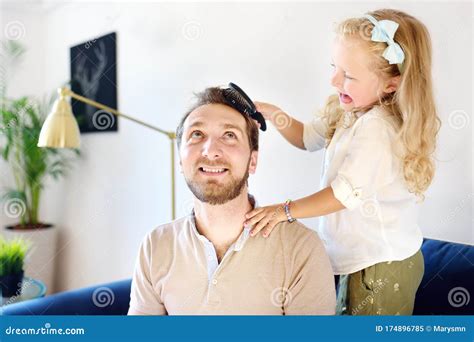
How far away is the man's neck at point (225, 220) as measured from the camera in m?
1.02

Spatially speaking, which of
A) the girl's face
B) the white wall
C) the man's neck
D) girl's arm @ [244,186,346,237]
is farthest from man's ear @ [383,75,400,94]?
the man's neck

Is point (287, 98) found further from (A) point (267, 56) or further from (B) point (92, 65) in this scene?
(B) point (92, 65)

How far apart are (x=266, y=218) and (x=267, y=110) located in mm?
276

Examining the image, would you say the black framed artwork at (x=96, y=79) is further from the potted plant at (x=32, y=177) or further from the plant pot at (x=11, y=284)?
the plant pot at (x=11, y=284)

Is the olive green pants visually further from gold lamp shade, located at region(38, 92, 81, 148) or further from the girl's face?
gold lamp shade, located at region(38, 92, 81, 148)

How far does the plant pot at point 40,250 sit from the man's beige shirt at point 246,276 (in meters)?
1.62

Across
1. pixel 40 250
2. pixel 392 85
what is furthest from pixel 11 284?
pixel 392 85

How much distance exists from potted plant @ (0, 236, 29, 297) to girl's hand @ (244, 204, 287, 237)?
1173mm

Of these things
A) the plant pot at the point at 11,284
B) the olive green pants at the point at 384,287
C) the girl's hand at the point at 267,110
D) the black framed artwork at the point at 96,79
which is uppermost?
the black framed artwork at the point at 96,79

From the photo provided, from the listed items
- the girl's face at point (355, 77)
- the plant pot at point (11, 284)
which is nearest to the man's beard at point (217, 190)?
the girl's face at point (355, 77)

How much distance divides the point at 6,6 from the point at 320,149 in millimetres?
977

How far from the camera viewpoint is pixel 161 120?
160 centimetres

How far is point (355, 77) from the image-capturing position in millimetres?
971

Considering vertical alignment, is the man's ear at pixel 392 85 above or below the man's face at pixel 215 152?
above
